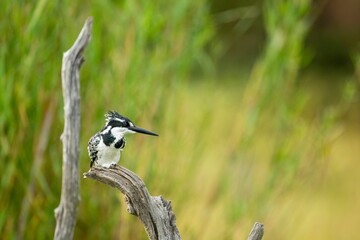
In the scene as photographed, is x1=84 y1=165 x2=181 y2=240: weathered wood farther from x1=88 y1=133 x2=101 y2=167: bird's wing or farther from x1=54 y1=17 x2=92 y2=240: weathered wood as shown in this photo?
x1=54 y1=17 x2=92 y2=240: weathered wood

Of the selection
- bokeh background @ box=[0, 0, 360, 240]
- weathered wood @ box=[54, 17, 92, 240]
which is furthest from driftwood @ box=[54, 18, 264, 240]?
bokeh background @ box=[0, 0, 360, 240]

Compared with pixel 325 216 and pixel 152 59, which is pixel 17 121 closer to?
pixel 152 59

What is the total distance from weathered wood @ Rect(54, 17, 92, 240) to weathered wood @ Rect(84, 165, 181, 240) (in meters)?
0.18

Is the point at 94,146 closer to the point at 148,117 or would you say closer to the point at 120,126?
the point at 120,126

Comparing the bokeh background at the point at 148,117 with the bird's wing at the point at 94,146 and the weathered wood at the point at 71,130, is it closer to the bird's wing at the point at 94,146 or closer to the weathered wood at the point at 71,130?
the weathered wood at the point at 71,130

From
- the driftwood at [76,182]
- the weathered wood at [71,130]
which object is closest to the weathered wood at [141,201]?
the driftwood at [76,182]

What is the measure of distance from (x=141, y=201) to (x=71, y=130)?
0.27 metres

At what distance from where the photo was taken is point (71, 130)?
2018 mm

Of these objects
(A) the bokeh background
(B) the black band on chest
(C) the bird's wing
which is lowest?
(B) the black band on chest

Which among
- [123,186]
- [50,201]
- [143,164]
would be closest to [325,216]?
[143,164]

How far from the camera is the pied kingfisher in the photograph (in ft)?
5.91

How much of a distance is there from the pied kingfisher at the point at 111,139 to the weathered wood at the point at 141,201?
0.07 ft

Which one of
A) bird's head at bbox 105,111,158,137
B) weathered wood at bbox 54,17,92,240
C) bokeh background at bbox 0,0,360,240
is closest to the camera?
bird's head at bbox 105,111,158,137

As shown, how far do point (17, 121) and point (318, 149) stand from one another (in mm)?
1179
